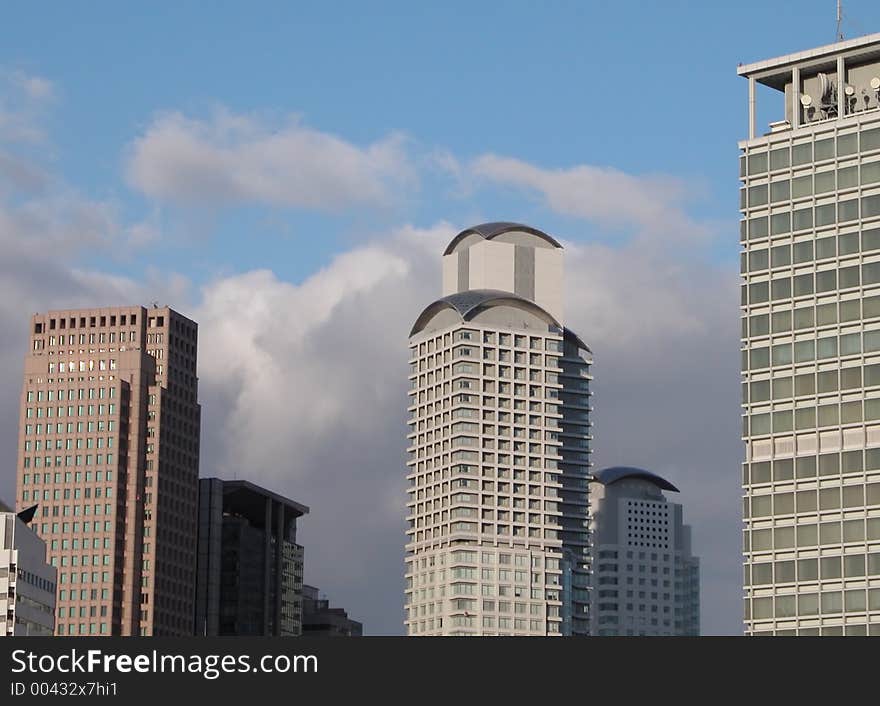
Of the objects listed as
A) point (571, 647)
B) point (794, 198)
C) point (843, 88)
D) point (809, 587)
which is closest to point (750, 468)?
point (809, 587)

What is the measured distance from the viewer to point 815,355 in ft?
611

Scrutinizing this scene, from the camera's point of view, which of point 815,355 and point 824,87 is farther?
point 824,87

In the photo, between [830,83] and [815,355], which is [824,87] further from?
[815,355]

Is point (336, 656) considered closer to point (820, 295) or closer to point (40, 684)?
point (40, 684)

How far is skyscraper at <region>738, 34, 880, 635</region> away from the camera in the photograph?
593 feet

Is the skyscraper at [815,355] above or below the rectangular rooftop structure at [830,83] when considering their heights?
below

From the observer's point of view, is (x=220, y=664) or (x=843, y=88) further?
(x=843, y=88)

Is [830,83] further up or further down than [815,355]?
further up

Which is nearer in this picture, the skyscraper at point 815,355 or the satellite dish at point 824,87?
the skyscraper at point 815,355

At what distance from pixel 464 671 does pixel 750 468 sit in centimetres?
13117

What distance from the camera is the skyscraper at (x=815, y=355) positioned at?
180625mm

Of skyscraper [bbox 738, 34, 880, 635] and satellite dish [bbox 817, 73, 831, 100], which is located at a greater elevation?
satellite dish [bbox 817, 73, 831, 100]

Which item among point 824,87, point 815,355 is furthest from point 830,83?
point 815,355

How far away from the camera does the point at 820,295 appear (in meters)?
187
